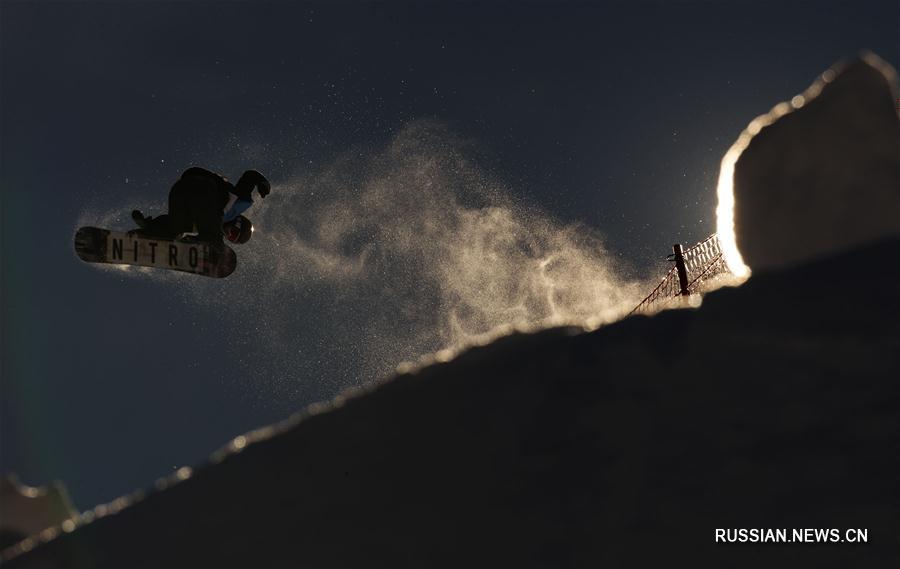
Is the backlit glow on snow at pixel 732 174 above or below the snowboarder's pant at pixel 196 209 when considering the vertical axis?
below

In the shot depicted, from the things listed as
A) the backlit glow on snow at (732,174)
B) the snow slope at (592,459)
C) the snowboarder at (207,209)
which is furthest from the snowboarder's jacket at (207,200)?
the backlit glow on snow at (732,174)

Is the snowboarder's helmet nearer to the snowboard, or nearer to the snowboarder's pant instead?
the snowboarder's pant

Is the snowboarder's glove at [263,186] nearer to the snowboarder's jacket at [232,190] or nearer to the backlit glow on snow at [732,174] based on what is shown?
the snowboarder's jacket at [232,190]

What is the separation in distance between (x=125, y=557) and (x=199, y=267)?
7.40 metres

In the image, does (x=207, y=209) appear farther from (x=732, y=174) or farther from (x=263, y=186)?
(x=732, y=174)

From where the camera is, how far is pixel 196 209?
13.2 metres

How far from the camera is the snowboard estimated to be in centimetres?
1225

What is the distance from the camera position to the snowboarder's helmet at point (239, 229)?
13.6 m

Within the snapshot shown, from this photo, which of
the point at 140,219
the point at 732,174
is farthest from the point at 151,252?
the point at 732,174

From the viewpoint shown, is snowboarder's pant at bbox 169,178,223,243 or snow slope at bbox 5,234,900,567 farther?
snowboarder's pant at bbox 169,178,223,243

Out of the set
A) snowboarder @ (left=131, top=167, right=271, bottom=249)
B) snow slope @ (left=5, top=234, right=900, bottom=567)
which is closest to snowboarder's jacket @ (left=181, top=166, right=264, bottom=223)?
snowboarder @ (left=131, top=167, right=271, bottom=249)

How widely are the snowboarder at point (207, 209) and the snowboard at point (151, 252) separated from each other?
0.12m

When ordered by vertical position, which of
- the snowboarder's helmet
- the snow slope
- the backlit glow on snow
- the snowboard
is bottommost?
the snow slope

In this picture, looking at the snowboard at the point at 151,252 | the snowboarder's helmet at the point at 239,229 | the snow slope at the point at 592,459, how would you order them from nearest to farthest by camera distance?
the snow slope at the point at 592,459 → the snowboard at the point at 151,252 → the snowboarder's helmet at the point at 239,229
